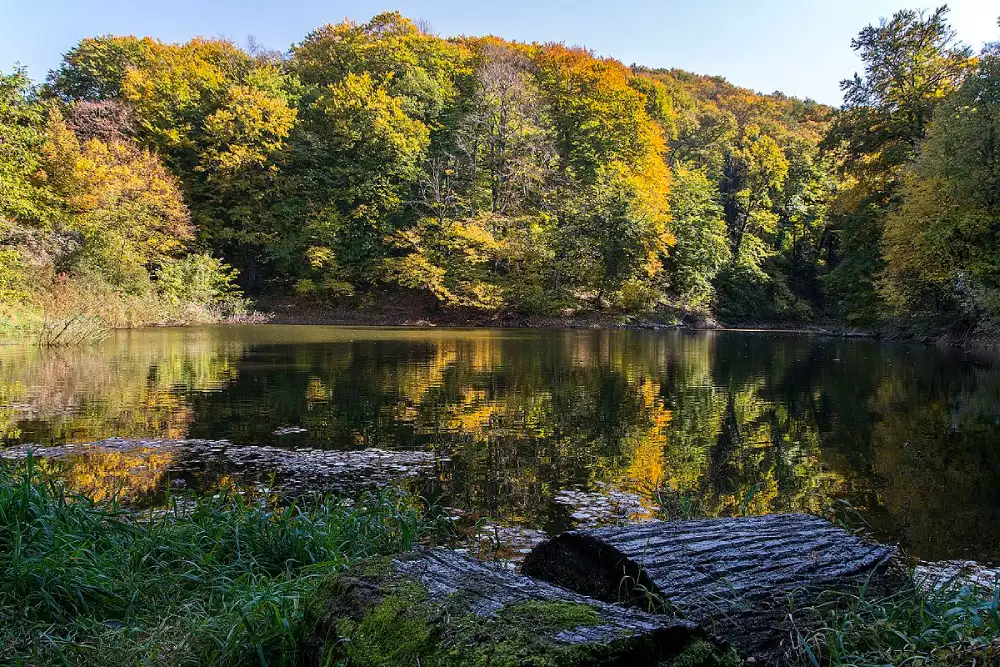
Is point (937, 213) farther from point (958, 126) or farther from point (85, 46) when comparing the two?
point (85, 46)

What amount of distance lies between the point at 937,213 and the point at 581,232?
18.1 m

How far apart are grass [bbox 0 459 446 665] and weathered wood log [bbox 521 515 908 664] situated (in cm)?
107

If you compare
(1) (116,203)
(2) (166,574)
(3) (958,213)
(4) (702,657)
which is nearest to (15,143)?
(1) (116,203)

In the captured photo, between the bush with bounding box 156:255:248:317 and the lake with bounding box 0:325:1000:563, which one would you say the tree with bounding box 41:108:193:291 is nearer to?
the bush with bounding box 156:255:248:317

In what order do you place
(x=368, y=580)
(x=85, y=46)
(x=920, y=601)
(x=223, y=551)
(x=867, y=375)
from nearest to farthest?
(x=368, y=580) → (x=920, y=601) → (x=223, y=551) → (x=867, y=375) → (x=85, y=46)

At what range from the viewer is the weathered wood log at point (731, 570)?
8.82 feet

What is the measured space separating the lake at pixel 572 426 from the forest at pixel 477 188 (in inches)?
408

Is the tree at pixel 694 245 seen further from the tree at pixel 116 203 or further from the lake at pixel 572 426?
the tree at pixel 116 203

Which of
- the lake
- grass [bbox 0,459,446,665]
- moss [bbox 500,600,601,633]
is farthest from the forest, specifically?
moss [bbox 500,600,601,633]

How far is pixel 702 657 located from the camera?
6.28 feet

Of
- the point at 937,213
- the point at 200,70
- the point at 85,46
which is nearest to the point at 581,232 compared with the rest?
the point at 937,213

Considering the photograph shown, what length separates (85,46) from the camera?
41.2m

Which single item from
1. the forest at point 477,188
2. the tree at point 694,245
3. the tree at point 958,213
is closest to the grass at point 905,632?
the tree at point 958,213

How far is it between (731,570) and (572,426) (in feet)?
19.8
